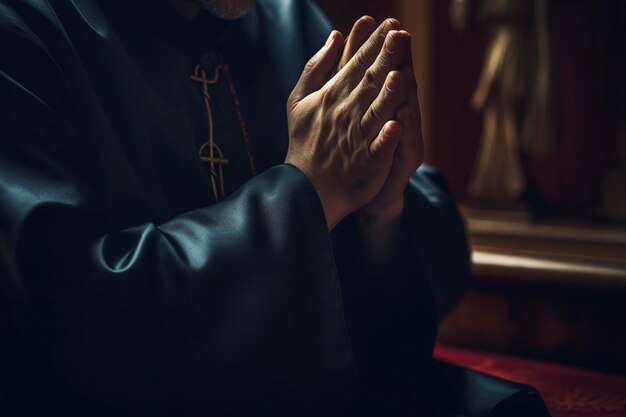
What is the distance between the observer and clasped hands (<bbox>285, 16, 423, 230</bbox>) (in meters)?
0.93

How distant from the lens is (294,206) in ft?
2.98

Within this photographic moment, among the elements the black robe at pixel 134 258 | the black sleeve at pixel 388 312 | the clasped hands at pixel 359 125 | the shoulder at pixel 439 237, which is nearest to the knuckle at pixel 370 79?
the clasped hands at pixel 359 125

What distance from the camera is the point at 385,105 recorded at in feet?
3.04

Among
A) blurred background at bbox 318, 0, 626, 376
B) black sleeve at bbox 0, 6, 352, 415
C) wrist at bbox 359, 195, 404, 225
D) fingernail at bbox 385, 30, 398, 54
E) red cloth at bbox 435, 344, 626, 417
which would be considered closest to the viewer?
black sleeve at bbox 0, 6, 352, 415

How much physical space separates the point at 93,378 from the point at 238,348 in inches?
6.3

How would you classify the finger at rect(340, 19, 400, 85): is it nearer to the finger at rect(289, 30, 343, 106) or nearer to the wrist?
the finger at rect(289, 30, 343, 106)

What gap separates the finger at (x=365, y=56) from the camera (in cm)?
97

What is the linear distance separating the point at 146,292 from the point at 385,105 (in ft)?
1.16

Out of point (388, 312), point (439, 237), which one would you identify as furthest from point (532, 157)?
point (388, 312)

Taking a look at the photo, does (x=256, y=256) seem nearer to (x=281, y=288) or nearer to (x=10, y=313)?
(x=281, y=288)

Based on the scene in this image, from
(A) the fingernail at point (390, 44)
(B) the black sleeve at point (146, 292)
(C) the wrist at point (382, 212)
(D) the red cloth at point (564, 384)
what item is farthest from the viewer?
(D) the red cloth at point (564, 384)

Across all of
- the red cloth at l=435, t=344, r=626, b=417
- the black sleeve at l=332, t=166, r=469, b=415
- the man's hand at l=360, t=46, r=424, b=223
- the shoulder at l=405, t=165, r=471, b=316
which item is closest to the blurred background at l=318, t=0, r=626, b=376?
the red cloth at l=435, t=344, r=626, b=417

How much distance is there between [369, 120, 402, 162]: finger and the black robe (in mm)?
89

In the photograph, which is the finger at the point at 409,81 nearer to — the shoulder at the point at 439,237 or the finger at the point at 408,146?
the finger at the point at 408,146
